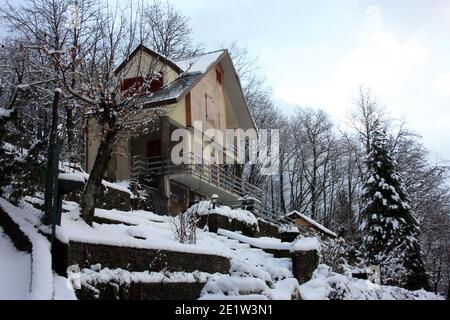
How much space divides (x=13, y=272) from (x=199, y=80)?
60.7 ft

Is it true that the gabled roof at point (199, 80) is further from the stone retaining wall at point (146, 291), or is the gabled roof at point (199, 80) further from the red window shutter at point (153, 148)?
the stone retaining wall at point (146, 291)

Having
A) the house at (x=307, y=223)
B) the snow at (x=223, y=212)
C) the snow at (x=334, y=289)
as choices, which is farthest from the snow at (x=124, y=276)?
the house at (x=307, y=223)

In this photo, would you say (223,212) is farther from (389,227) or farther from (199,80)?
(389,227)

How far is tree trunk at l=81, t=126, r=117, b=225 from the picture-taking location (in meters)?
9.94

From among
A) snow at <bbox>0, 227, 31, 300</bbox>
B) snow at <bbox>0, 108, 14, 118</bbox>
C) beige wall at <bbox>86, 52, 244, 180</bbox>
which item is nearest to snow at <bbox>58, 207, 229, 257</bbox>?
snow at <bbox>0, 227, 31, 300</bbox>

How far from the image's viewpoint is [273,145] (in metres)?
39.3

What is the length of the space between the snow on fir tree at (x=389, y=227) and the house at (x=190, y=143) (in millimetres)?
7685

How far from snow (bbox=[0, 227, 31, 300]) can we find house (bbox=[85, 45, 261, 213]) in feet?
40.6

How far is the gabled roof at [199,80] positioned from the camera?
21.9 m

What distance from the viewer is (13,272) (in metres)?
6.67

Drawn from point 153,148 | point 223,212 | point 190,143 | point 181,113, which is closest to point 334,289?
point 223,212

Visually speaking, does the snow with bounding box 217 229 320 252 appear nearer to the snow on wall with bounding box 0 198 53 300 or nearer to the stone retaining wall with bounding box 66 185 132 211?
the stone retaining wall with bounding box 66 185 132 211
